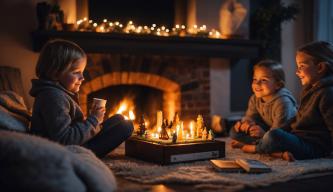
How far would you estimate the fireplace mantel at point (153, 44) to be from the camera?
3.26 m

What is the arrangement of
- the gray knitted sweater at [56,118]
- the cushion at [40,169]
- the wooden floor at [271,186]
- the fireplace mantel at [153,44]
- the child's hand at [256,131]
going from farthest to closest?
the fireplace mantel at [153,44] → the child's hand at [256,131] → the gray knitted sweater at [56,118] → the wooden floor at [271,186] → the cushion at [40,169]

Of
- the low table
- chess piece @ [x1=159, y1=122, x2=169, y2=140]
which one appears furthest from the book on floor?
chess piece @ [x1=159, y1=122, x2=169, y2=140]

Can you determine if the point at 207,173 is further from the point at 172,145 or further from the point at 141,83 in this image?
the point at 141,83

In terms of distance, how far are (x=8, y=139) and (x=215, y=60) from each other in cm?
Result: 271

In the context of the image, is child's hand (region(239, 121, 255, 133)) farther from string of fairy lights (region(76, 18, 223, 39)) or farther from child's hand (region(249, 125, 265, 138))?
string of fairy lights (region(76, 18, 223, 39))

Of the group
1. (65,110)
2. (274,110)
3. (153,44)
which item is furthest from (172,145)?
(153,44)

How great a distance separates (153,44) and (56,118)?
1689 mm

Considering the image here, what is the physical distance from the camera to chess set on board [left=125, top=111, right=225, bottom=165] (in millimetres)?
2164

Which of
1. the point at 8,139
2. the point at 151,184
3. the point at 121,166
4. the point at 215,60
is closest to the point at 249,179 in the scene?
the point at 151,184

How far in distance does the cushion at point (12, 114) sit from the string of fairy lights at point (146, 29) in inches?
46.0

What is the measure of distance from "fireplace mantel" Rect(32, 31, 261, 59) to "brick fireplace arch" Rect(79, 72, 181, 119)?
0.91 feet

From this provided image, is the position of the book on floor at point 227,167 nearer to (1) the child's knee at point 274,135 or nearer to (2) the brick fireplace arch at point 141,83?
(1) the child's knee at point 274,135

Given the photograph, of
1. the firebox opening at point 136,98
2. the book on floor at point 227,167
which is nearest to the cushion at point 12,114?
the book on floor at point 227,167

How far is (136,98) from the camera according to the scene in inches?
156
